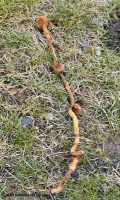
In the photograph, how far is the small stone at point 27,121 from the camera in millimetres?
2354

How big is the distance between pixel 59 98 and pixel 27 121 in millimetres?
217

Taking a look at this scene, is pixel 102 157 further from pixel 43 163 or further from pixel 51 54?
pixel 51 54

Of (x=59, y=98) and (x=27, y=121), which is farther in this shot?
(x=59, y=98)

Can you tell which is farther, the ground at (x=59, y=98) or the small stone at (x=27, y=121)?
the small stone at (x=27, y=121)

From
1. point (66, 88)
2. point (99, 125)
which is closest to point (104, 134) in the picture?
point (99, 125)

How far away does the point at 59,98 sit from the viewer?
8.13ft

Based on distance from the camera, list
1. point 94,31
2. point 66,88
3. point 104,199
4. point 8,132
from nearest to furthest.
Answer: point 104,199 < point 8,132 < point 66,88 < point 94,31

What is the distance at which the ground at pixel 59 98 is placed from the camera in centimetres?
221

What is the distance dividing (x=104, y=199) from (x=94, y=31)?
1.06 meters

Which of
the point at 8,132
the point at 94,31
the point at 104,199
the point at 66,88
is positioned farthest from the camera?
the point at 94,31

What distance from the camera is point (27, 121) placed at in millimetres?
2371

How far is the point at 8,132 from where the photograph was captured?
231 centimetres

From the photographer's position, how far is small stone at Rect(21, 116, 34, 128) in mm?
2354

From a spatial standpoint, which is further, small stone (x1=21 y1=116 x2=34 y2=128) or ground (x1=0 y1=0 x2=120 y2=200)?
small stone (x1=21 y1=116 x2=34 y2=128)
